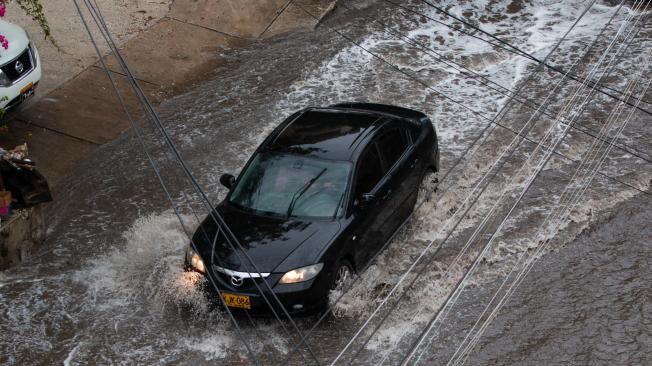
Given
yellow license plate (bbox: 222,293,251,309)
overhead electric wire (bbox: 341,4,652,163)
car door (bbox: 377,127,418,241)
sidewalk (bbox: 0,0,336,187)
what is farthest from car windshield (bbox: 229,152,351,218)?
overhead electric wire (bbox: 341,4,652,163)

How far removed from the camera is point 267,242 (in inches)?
311

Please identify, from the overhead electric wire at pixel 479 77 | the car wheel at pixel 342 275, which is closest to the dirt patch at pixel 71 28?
the overhead electric wire at pixel 479 77

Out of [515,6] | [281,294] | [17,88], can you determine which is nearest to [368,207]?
[281,294]

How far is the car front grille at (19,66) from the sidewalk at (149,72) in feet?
3.19

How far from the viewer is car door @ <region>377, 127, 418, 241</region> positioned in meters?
8.85

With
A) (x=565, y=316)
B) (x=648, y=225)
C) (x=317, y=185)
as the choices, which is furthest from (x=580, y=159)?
(x=317, y=185)

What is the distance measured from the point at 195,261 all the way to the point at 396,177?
8.00 feet

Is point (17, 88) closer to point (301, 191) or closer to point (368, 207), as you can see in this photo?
point (301, 191)

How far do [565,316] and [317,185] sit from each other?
9.31 feet

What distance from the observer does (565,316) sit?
26.7 ft

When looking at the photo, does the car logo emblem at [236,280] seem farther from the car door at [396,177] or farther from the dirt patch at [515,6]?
the dirt patch at [515,6]

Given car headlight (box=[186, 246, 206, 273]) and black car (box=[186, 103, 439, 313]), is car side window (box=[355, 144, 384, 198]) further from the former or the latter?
car headlight (box=[186, 246, 206, 273])

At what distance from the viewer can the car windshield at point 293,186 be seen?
27.2 feet

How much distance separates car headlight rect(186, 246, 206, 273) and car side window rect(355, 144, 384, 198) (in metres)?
1.74
